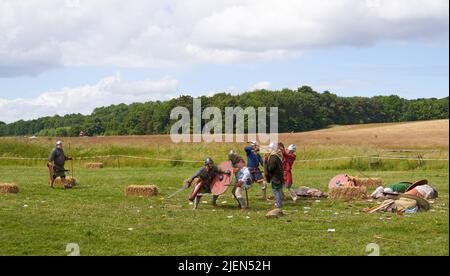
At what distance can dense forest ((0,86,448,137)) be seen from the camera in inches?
4432

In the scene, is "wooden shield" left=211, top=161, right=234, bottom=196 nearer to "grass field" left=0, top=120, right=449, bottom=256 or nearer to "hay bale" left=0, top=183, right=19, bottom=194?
"grass field" left=0, top=120, right=449, bottom=256

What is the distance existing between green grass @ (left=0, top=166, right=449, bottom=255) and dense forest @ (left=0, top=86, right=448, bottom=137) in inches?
3420

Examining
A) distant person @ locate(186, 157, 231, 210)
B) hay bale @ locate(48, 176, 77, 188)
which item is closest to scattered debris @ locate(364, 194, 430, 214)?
distant person @ locate(186, 157, 231, 210)

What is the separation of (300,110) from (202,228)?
9724 centimetres

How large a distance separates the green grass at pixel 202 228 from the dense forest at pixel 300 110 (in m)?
86.9

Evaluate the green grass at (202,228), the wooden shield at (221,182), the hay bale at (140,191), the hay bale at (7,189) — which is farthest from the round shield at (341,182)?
the hay bale at (7,189)

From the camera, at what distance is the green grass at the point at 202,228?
43.9 feet

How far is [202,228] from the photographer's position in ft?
52.2

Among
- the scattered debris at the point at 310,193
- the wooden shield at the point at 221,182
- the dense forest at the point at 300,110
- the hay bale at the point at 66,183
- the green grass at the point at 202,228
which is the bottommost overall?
the green grass at the point at 202,228

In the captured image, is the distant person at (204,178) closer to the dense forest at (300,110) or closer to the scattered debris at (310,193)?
the scattered debris at (310,193)
